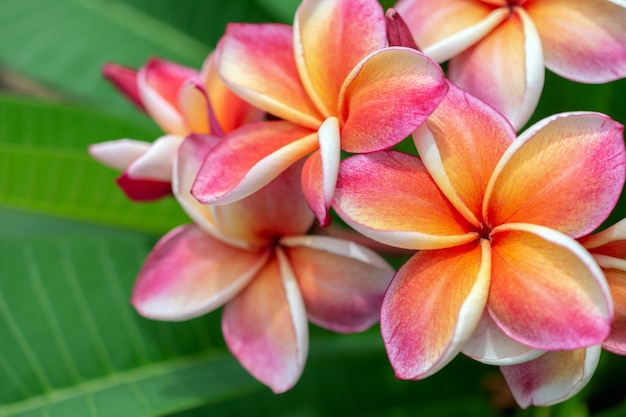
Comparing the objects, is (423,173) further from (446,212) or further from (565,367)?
(565,367)

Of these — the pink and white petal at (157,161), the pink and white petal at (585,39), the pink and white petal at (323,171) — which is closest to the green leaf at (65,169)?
the pink and white petal at (157,161)

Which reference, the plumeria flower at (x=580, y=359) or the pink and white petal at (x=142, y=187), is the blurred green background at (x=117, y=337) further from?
the plumeria flower at (x=580, y=359)

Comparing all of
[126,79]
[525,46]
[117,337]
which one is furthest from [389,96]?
[117,337]

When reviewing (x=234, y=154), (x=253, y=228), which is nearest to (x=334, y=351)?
(x=253, y=228)

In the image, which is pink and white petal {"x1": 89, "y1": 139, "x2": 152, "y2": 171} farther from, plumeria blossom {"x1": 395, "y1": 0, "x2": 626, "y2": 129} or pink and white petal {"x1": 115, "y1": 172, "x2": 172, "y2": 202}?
plumeria blossom {"x1": 395, "y1": 0, "x2": 626, "y2": 129}

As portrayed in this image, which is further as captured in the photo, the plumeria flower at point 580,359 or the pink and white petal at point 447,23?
the pink and white petal at point 447,23

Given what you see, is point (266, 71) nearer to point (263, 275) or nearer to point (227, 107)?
point (227, 107)

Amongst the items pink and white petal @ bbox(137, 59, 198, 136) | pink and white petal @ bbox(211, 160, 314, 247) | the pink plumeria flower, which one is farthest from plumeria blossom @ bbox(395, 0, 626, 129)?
pink and white petal @ bbox(137, 59, 198, 136)
